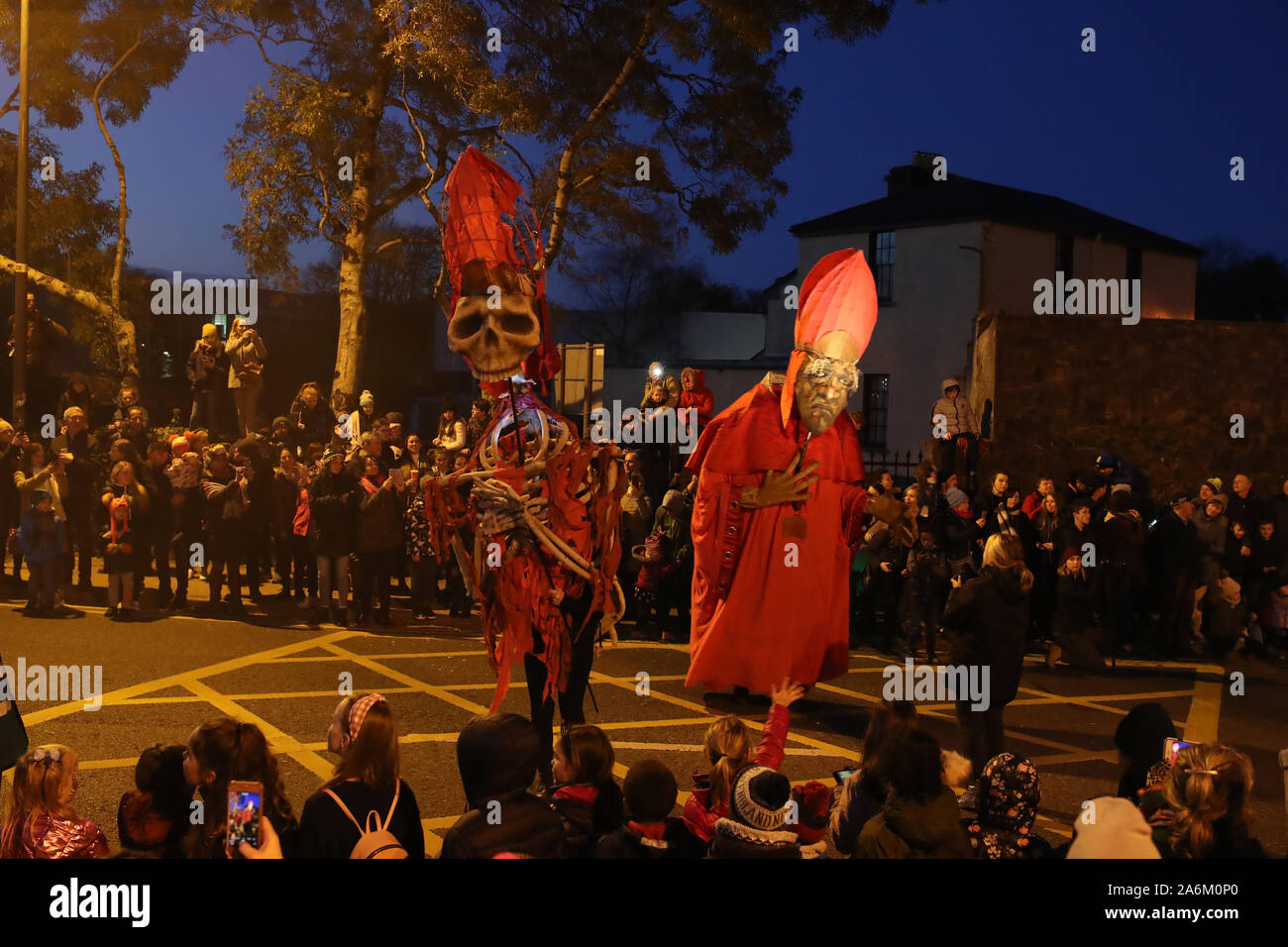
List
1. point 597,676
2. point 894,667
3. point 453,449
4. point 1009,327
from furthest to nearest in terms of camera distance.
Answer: point 1009,327 → point 453,449 → point 894,667 → point 597,676

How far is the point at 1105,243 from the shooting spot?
2875 cm

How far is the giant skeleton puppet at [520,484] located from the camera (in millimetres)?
5598

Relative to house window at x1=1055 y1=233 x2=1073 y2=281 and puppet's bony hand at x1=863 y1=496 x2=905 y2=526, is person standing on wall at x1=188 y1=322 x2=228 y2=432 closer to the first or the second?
puppet's bony hand at x1=863 y1=496 x2=905 y2=526

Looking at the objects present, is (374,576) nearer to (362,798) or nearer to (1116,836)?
(362,798)

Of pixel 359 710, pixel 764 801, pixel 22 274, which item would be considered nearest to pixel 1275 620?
pixel 764 801

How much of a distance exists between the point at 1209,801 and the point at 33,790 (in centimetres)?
387

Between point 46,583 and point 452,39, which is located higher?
point 452,39

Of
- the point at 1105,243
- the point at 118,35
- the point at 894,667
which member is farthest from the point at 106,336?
the point at 1105,243

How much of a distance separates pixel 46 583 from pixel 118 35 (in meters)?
14.2

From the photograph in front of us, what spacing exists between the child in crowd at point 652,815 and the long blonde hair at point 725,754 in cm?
33

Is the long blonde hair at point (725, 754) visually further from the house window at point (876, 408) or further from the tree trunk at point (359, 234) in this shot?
the house window at point (876, 408)

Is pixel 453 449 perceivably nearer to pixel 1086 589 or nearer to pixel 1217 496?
pixel 1086 589

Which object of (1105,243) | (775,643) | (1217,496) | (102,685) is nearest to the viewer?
(775,643)

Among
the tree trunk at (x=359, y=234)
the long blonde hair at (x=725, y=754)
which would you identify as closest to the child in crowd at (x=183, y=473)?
the tree trunk at (x=359, y=234)
